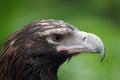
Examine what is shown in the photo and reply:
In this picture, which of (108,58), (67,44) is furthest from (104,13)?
(67,44)

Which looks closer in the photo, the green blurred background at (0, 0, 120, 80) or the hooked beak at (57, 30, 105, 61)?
the hooked beak at (57, 30, 105, 61)

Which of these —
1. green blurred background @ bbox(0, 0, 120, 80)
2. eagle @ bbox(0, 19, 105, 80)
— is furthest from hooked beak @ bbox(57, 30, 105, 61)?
green blurred background @ bbox(0, 0, 120, 80)

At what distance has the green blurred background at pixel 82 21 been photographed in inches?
545

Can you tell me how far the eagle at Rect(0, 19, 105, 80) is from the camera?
11555 mm

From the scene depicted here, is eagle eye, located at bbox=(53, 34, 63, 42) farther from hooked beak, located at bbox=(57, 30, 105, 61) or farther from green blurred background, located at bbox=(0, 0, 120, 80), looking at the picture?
green blurred background, located at bbox=(0, 0, 120, 80)

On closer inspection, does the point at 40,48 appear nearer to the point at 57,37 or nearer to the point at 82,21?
the point at 57,37

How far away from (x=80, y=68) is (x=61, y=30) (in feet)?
7.79

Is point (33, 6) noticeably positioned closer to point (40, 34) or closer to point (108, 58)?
point (108, 58)

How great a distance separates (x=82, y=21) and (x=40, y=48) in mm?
3287

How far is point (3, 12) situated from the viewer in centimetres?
1542

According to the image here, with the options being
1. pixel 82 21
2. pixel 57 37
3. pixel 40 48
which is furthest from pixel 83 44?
pixel 82 21

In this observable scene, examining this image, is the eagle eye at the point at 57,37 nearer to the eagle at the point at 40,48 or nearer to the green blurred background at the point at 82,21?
the eagle at the point at 40,48

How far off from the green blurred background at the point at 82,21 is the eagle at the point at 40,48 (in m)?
2.00

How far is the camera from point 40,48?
1159 cm
